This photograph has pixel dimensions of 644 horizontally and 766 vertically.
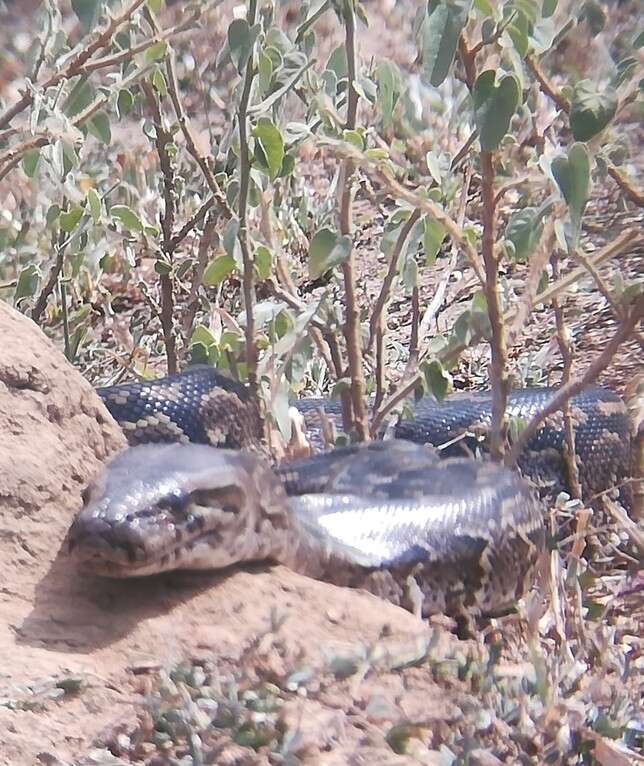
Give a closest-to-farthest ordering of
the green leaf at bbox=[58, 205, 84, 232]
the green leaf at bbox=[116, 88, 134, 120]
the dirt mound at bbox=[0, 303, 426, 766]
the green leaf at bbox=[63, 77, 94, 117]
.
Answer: the dirt mound at bbox=[0, 303, 426, 766]
the green leaf at bbox=[63, 77, 94, 117]
the green leaf at bbox=[116, 88, 134, 120]
the green leaf at bbox=[58, 205, 84, 232]

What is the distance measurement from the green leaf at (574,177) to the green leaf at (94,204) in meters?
1.86

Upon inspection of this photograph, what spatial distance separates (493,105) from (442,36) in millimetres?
286

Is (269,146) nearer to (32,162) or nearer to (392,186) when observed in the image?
(392,186)

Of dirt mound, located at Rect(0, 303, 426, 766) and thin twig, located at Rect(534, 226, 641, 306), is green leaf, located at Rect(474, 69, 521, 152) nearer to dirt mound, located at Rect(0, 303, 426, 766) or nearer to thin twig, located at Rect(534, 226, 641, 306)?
thin twig, located at Rect(534, 226, 641, 306)

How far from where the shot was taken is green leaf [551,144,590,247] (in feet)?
9.16

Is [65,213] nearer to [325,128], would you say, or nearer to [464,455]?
[325,128]

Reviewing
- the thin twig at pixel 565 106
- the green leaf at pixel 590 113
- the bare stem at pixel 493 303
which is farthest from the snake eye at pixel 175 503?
the thin twig at pixel 565 106

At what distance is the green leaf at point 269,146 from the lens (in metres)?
3.53

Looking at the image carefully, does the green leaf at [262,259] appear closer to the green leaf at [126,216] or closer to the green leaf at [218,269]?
the green leaf at [218,269]

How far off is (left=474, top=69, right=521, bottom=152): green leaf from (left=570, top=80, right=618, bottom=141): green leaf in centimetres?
15

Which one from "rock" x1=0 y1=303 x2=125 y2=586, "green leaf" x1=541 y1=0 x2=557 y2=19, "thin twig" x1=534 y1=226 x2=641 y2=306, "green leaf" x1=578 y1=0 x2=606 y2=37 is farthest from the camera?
"thin twig" x1=534 y1=226 x2=641 y2=306

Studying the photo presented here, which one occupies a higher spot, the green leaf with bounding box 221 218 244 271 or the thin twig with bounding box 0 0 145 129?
the thin twig with bounding box 0 0 145 129

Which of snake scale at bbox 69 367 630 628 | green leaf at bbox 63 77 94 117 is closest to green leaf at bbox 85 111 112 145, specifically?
green leaf at bbox 63 77 94 117

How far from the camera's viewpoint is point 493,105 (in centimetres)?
292
